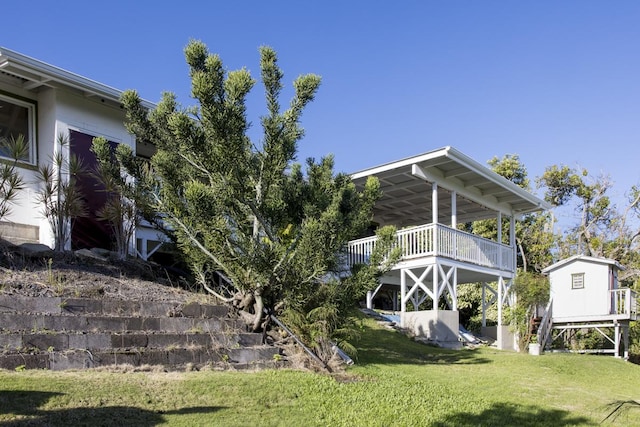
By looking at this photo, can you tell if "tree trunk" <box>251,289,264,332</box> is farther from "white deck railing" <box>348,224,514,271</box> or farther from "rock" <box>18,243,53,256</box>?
"white deck railing" <box>348,224,514,271</box>

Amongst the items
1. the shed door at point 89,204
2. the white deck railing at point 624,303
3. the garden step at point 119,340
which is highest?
the shed door at point 89,204

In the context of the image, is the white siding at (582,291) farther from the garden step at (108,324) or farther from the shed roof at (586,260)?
the garden step at (108,324)

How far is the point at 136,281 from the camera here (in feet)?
30.9

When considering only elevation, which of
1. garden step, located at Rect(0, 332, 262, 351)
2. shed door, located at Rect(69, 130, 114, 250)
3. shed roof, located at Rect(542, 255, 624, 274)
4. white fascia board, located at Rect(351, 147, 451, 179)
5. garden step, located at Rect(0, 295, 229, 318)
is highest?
white fascia board, located at Rect(351, 147, 451, 179)

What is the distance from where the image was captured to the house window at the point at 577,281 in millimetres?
18109

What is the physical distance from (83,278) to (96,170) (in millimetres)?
3780

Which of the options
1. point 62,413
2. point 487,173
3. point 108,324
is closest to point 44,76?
point 108,324

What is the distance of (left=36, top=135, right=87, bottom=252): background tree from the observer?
33.2 feet

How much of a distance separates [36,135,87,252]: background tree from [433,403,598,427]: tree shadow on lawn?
7223mm

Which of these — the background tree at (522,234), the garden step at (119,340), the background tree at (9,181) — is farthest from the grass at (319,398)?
the background tree at (522,234)

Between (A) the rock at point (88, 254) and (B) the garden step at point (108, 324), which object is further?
(A) the rock at point (88, 254)

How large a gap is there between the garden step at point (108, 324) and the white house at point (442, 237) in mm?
5735

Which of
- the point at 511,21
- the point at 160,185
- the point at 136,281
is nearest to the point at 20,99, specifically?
the point at 160,185

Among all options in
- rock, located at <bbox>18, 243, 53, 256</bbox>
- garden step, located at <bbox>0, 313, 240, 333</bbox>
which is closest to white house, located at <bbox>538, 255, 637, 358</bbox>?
garden step, located at <bbox>0, 313, 240, 333</bbox>
